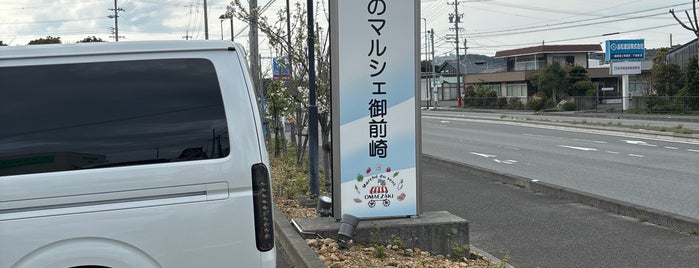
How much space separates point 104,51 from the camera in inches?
150

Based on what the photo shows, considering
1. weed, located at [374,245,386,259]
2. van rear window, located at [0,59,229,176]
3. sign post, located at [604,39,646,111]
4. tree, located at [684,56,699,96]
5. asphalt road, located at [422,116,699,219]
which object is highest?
sign post, located at [604,39,646,111]

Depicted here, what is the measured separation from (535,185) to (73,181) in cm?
946

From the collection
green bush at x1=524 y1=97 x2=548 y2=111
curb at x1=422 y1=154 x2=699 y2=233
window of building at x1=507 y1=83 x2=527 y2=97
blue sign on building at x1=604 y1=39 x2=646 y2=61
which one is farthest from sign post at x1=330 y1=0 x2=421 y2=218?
window of building at x1=507 y1=83 x2=527 y2=97

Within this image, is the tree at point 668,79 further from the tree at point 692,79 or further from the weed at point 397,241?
the weed at point 397,241

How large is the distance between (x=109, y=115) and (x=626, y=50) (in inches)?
2096

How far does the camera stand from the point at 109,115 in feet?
12.4

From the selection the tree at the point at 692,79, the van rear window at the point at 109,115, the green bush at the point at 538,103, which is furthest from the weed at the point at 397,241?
the green bush at the point at 538,103

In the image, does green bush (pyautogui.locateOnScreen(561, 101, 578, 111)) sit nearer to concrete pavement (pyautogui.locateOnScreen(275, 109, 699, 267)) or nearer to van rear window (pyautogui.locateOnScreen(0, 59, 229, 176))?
concrete pavement (pyautogui.locateOnScreen(275, 109, 699, 267))

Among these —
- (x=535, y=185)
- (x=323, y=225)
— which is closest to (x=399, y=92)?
(x=323, y=225)

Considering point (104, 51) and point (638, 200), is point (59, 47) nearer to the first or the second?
point (104, 51)

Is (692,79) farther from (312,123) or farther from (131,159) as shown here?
(131,159)

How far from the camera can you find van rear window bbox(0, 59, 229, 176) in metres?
3.68

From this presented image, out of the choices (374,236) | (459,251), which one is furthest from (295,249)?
(459,251)

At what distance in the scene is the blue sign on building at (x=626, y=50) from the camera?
51469mm
